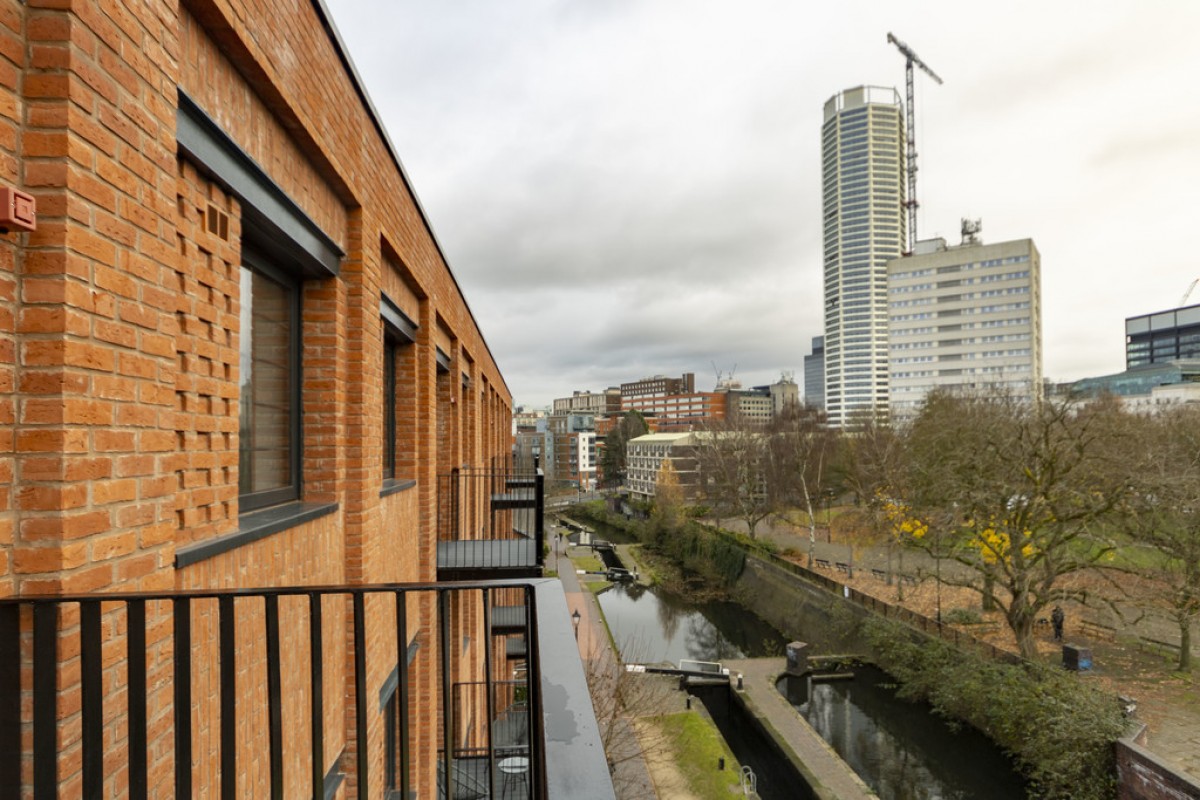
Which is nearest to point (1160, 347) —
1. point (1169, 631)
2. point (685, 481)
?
point (685, 481)

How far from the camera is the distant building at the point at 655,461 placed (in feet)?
185

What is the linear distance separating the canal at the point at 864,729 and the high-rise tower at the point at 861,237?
91.6 meters

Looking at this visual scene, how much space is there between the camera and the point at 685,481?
5781cm

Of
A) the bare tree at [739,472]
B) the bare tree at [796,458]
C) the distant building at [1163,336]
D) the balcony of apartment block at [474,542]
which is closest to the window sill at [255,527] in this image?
the balcony of apartment block at [474,542]

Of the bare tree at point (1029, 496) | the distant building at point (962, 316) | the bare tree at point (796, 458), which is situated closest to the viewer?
the bare tree at point (1029, 496)

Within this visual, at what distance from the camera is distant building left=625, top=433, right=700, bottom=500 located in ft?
185

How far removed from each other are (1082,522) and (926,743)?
23.7ft

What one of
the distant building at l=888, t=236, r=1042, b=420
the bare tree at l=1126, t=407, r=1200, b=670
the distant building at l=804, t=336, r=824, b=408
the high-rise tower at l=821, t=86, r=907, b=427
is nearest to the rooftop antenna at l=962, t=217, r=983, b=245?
the distant building at l=888, t=236, r=1042, b=420

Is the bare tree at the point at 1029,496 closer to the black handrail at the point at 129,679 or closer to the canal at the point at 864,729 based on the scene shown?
the canal at the point at 864,729

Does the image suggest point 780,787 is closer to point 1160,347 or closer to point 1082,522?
point 1082,522

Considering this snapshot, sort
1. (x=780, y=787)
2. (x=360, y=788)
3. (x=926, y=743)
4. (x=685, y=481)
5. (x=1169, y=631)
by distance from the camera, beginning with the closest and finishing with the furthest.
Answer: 1. (x=360, y=788)
2. (x=780, y=787)
3. (x=926, y=743)
4. (x=1169, y=631)
5. (x=685, y=481)

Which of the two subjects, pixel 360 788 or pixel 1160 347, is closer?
pixel 360 788

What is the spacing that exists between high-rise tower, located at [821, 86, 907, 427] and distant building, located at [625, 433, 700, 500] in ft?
189

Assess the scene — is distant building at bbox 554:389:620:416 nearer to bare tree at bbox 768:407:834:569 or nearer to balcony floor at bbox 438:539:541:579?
bare tree at bbox 768:407:834:569
